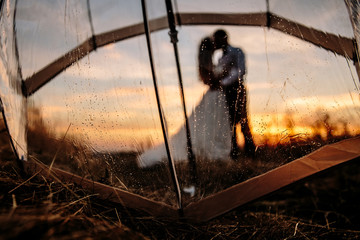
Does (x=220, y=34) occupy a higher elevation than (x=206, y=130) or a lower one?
higher

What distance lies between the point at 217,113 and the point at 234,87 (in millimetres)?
151

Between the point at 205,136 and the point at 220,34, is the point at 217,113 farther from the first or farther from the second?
the point at 220,34

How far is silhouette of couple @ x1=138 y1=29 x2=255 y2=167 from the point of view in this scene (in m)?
1.09

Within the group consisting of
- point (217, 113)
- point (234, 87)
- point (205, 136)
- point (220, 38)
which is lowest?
point (205, 136)

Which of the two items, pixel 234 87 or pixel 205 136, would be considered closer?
pixel 234 87

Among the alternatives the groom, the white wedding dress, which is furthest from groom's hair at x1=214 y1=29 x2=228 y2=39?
the white wedding dress

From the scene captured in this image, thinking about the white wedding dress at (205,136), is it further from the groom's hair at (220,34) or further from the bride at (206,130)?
the groom's hair at (220,34)

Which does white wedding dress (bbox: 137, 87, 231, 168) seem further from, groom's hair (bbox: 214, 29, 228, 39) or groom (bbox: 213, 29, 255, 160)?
groom's hair (bbox: 214, 29, 228, 39)

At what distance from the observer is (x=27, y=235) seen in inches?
18.4

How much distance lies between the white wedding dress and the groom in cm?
3

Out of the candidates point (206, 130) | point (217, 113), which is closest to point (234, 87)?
point (217, 113)

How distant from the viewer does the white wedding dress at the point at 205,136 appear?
3.72ft

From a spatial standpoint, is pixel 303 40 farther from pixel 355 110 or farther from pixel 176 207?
pixel 176 207

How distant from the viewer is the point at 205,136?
1221 mm
